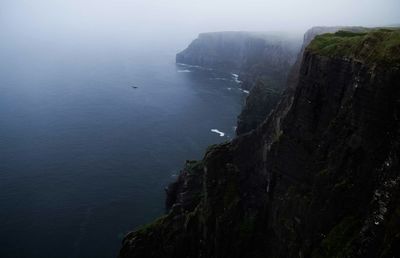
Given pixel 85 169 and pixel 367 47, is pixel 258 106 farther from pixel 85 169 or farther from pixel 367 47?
pixel 367 47

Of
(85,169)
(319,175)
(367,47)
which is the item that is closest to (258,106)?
(85,169)

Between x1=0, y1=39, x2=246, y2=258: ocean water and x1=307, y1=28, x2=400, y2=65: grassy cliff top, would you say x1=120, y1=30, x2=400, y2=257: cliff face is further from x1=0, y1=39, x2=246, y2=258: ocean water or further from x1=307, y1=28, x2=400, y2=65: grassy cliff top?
x1=0, y1=39, x2=246, y2=258: ocean water

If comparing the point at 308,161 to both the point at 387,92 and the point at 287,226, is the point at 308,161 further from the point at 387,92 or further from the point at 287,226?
the point at 387,92

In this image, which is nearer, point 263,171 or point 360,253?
point 360,253

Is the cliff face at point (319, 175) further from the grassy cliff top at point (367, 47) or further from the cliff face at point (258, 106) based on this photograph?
the cliff face at point (258, 106)

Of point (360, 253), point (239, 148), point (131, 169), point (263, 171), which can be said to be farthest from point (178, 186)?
point (360, 253)

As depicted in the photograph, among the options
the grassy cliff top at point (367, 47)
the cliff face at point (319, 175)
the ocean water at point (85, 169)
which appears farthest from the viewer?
the ocean water at point (85, 169)

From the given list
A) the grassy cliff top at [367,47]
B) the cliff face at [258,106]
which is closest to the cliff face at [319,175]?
the grassy cliff top at [367,47]

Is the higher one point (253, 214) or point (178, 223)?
point (253, 214)
